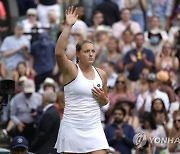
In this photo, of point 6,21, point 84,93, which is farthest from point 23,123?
point 84,93

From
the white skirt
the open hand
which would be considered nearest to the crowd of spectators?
the white skirt

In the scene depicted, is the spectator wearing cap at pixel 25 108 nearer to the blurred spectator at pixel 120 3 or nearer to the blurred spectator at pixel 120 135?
the blurred spectator at pixel 120 135

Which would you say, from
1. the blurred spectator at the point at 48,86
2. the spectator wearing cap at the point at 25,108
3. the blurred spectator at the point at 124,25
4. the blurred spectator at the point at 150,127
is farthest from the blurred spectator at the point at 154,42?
the blurred spectator at the point at 150,127

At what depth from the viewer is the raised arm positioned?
1049 cm

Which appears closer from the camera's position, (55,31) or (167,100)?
(167,100)

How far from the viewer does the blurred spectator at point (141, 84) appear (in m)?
17.6

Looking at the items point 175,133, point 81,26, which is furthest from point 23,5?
point 175,133

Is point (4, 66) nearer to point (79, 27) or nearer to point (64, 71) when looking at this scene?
point (79, 27)

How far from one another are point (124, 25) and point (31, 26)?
211 centimetres

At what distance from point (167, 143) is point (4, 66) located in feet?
20.9

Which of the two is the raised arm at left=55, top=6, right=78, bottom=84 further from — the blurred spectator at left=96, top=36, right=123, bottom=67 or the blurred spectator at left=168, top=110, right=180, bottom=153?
the blurred spectator at left=96, top=36, right=123, bottom=67

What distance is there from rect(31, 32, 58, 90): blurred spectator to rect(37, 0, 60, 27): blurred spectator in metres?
1.82

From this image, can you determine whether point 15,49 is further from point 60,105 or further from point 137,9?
point 60,105

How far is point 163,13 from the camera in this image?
22281 mm
